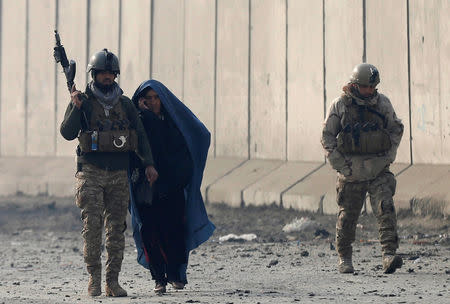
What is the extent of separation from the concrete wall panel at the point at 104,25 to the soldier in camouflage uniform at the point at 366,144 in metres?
7.39

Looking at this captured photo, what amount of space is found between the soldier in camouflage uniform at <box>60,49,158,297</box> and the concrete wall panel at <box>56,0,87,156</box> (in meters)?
8.36

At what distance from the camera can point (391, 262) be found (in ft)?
25.0

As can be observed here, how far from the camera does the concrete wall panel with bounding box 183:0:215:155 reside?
13.3 m

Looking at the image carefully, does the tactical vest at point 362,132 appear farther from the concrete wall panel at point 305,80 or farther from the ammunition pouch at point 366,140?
the concrete wall panel at point 305,80

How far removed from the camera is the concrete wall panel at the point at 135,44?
14.4m

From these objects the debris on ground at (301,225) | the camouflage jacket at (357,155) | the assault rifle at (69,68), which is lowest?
the debris on ground at (301,225)

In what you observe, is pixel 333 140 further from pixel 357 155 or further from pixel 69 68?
pixel 69 68

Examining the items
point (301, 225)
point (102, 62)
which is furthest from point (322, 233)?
point (102, 62)

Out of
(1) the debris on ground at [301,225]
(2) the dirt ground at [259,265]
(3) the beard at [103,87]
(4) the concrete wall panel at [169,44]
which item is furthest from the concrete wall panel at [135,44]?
(3) the beard at [103,87]

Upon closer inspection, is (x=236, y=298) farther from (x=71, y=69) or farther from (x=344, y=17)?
(x=344, y=17)

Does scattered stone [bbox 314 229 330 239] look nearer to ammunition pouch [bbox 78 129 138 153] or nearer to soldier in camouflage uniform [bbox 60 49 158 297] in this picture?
soldier in camouflage uniform [bbox 60 49 158 297]

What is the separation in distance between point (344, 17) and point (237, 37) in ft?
6.15

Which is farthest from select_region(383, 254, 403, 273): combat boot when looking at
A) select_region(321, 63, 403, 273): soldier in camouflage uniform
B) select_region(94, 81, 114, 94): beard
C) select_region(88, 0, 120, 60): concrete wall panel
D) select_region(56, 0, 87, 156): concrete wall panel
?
select_region(56, 0, 87, 156): concrete wall panel

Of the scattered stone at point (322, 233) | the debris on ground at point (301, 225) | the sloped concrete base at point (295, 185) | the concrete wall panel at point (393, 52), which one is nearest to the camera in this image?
the sloped concrete base at point (295, 185)
